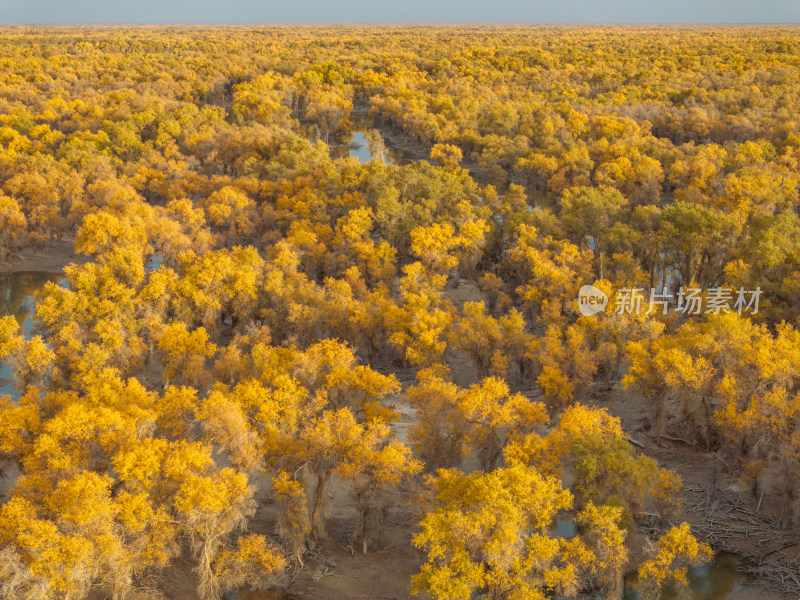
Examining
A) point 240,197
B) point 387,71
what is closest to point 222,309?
point 240,197

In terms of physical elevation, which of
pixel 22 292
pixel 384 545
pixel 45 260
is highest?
pixel 45 260

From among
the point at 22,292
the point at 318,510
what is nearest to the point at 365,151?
the point at 22,292

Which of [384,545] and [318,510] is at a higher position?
[318,510]

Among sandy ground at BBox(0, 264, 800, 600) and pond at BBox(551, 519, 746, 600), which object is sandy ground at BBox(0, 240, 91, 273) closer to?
sandy ground at BBox(0, 264, 800, 600)

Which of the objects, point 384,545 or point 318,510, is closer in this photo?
point 318,510

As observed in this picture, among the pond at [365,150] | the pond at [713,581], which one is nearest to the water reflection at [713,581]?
the pond at [713,581]

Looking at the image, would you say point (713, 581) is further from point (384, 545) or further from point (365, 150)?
point (365, 150)
